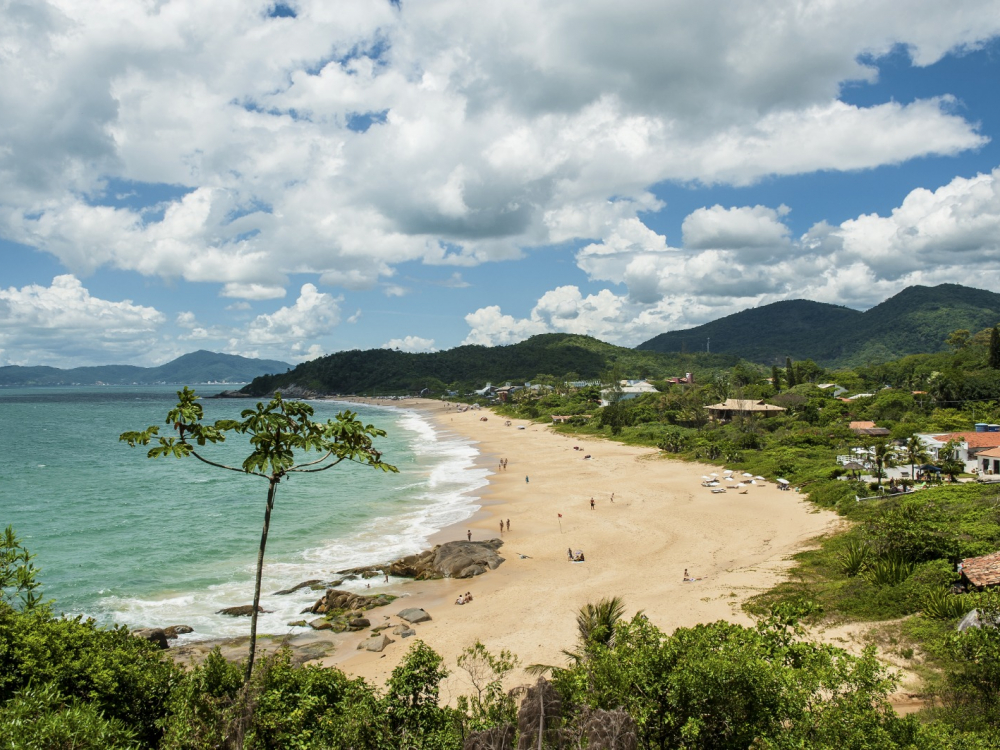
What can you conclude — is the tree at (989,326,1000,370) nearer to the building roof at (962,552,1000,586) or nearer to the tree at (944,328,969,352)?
the tree at (944,328,969,352)

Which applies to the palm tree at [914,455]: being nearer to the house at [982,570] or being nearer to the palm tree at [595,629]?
the house at [982,570]

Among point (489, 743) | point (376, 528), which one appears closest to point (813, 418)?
point (376, 528)

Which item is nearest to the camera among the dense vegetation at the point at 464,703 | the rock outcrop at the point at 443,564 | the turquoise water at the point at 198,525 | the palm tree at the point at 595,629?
the dense vegetation at the point at 464,703

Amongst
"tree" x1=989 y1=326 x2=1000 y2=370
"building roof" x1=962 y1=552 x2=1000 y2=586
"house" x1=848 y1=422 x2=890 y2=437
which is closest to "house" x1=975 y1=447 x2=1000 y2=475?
"house" x1=848 y1=422 x2=890 y2=437

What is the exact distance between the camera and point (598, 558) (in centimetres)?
2762

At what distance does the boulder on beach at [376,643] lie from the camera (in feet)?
61.9

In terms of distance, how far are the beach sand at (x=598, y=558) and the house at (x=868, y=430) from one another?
15.5 metres

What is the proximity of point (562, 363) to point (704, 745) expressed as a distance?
188 metres

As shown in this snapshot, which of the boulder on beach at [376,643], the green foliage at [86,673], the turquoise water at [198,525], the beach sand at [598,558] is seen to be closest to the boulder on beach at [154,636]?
the turquoise water at [198,525]

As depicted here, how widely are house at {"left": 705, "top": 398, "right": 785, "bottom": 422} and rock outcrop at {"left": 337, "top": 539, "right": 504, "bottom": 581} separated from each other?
5457 centimetres

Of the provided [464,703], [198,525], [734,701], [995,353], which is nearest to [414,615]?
[464,703]

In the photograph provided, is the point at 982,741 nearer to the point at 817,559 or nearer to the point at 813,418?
the point at 817,559

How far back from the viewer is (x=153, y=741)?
333 inches

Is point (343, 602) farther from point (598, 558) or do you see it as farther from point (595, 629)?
point (598, 558)
